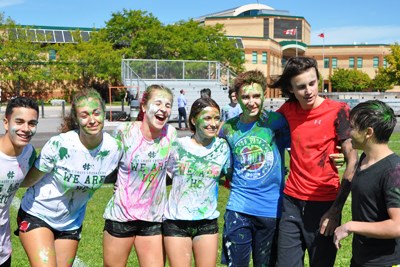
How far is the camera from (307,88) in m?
3.69

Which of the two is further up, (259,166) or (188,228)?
(259,166)

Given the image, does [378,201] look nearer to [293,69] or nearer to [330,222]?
[330,222]

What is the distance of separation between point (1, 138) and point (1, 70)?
1760 inches

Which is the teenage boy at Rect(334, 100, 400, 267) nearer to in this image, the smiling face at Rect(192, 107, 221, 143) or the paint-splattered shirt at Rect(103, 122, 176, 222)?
the smiling face at Rect(192, 107, 221, 143)

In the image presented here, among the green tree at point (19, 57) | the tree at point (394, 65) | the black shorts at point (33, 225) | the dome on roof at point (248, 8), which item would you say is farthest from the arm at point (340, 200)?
the dome on roof at point (248, 8)

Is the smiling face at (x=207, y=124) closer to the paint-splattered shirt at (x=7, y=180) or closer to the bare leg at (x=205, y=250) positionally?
the bare leg at (x=205, y=250)

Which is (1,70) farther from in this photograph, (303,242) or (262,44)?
(303,242)

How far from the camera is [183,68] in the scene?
28.3 meters

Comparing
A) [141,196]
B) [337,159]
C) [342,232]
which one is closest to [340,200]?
[337,159]

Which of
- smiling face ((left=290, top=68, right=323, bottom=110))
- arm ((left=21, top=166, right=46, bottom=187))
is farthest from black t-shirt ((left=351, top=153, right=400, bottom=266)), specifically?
arm ((left=21, top=166, right=46, bottom=187))

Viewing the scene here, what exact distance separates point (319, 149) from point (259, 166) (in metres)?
0.52

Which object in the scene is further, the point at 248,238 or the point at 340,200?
the point at 248,238

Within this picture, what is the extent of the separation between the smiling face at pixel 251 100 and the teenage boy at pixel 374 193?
0.97m

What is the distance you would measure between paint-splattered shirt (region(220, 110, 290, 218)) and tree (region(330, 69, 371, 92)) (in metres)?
75.8
